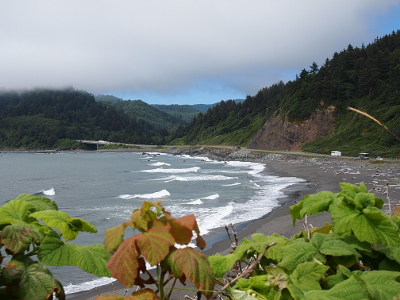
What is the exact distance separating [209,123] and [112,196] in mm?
113884

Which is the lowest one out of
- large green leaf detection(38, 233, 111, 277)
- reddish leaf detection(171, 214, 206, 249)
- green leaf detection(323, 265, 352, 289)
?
green leaf detection(323, 265, 352, 289)

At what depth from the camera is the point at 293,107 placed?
276 ft

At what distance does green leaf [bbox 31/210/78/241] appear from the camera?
4.55ft

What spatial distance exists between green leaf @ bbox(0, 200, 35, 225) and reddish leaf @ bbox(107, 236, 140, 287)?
1.54ft

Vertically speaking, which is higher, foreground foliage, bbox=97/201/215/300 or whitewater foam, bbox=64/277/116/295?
foreground foliage, bbox=97/201/215/300

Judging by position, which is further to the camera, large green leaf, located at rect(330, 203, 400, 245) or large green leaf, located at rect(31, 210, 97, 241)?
large green leaf, located at rect(330, 203, 400, 245)

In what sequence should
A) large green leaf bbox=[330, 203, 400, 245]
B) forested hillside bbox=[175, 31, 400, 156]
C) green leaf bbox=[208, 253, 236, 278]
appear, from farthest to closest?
forested hillside bbox=[175, 31, 400, 156]
green leaf bbox=[208, 253, 236, 278]
large green leaf bbox=[330, 203, 400, 245]

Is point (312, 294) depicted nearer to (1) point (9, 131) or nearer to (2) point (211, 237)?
(2) point (211, 237)

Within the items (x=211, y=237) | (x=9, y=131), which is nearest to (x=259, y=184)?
(x=211, y=237)

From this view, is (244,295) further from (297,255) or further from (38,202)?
(38,202)

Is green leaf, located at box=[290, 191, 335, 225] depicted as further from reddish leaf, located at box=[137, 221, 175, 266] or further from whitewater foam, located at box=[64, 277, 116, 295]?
whitewater foam, located at box=[64, 277, 116, 295]

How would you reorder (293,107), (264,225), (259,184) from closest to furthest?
(264,225)
(259,184)
(293,107)

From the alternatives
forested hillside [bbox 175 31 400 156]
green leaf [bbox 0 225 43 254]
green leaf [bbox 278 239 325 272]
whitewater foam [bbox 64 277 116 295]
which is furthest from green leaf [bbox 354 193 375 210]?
forested hillside [bbox 175 31 400 156]

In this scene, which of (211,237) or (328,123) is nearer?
(211,237)
